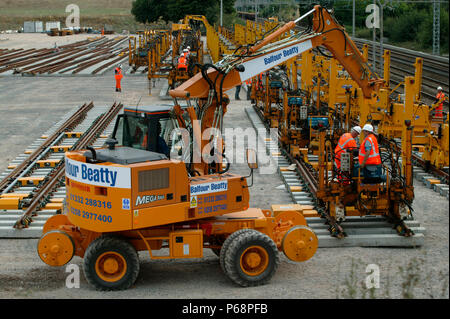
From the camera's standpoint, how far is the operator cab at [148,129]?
11062 mm

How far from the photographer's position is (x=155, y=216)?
33.9 feet

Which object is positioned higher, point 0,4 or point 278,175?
point 0,4

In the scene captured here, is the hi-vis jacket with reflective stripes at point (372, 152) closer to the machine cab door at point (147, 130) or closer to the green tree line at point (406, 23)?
the machine cab door at point (147, 130)

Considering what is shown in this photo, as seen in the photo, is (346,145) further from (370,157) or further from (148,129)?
(148,129)

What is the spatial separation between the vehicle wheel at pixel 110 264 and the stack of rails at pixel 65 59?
35.1 metres

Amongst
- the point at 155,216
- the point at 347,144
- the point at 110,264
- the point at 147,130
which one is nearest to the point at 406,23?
the point at 347,144

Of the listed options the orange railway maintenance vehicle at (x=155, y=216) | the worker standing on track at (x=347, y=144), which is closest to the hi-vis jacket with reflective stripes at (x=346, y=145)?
the worker standing on track at (x=347, y=144)

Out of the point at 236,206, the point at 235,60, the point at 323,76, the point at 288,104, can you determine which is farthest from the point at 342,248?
the point at 323,76

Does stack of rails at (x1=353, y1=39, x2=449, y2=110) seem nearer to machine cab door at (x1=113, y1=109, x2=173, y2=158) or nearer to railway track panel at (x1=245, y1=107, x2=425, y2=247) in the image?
railway track panel at (x1=245, y1=107, x2=425, y2=247)

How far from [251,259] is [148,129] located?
8.50 feet

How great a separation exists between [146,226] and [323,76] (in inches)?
759

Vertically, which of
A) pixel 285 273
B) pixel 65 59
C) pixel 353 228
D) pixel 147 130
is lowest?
pixel 285 273

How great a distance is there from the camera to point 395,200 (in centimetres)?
1295

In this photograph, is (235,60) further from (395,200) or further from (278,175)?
(278,175)
